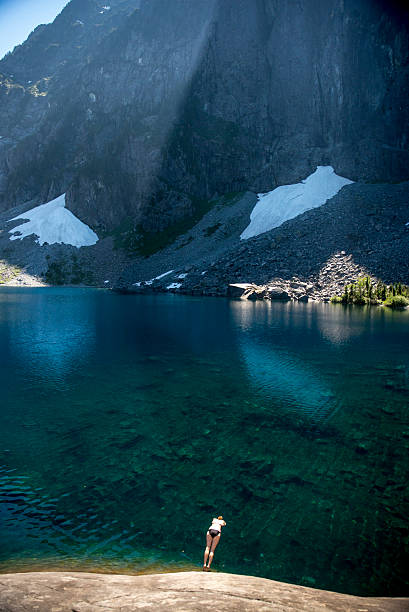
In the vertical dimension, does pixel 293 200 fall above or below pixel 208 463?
above

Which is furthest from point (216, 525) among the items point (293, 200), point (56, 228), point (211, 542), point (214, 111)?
point (214, 111)

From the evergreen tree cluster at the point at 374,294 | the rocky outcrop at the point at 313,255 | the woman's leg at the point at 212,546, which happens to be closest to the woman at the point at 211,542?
the woman's leg at the point at 212,546

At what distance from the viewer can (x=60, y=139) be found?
148000 mm

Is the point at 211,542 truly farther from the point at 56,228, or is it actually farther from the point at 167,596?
the point at 56,228

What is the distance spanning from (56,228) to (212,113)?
66.4 m

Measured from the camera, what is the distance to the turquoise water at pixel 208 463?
7586 mm

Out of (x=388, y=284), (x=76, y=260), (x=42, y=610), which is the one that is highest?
(x=76, y=260)

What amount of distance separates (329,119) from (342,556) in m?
120

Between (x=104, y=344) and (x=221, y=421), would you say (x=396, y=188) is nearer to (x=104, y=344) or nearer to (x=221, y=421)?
(x=104, y=344)

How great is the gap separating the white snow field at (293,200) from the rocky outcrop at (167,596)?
280ft

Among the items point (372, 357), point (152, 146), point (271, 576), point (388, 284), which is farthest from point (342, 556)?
point (152, 146)

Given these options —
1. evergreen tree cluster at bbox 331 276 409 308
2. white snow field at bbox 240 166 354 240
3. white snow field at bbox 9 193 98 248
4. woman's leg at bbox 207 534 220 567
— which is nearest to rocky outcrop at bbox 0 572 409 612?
woman's leg at bbox 207 534 220 567

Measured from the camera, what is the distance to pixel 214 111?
414 ft

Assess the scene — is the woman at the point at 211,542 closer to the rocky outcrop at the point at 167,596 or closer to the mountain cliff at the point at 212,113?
the rocky outcrop at the point at 167,596
